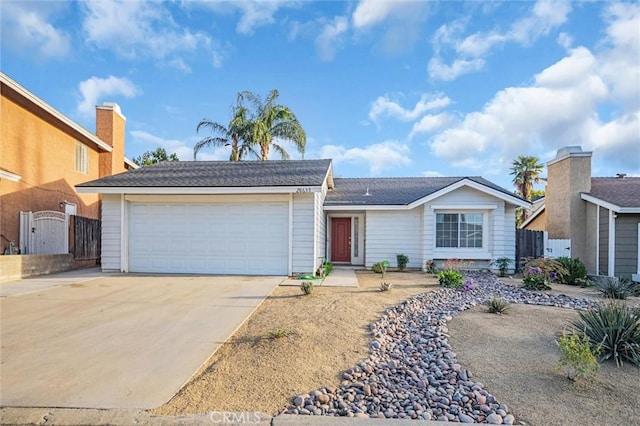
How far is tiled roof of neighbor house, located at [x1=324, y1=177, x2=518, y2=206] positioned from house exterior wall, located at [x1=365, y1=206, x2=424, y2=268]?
0.56m

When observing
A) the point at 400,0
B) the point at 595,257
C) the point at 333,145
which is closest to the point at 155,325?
the point at 400,0

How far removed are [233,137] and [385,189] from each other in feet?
37.1

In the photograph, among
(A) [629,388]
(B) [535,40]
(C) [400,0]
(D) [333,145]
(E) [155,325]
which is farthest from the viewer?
(D) [333,145]

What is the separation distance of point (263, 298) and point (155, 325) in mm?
2447

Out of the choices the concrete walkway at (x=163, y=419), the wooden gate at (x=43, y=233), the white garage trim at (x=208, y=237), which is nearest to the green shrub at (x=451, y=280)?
the white garage trim at (x=208, y=237)

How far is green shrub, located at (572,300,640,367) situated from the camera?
4.35 metres

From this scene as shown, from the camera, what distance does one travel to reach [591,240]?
504 inches

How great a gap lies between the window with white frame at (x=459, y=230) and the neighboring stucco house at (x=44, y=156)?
556 inches

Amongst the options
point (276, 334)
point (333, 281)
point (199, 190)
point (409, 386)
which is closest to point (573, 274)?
point (333, 281)

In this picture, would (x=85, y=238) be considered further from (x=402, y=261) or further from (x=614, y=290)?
(x=614, y=290)

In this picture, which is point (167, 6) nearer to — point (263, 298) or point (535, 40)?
point (263, 298)

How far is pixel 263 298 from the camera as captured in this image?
7406 mm

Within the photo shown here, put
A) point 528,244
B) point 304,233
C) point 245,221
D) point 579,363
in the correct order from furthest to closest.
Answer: point 528,244, point 245,221, point 304,233, point 579,363

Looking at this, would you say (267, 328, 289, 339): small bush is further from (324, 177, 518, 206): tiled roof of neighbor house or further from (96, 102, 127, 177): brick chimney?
(96, 102, 127, 177): brick chimney
